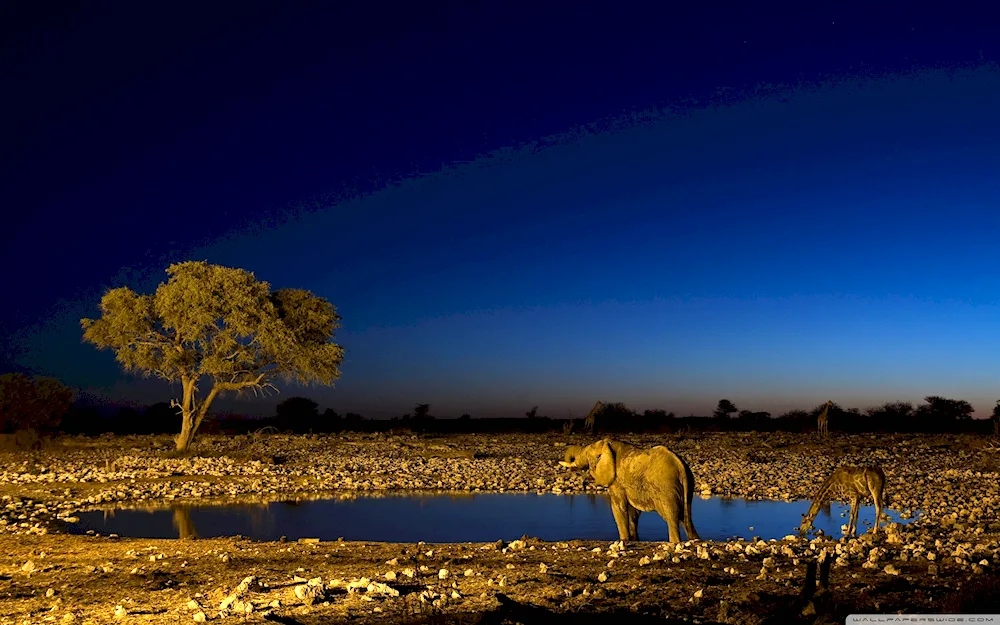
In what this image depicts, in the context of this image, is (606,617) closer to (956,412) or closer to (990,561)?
(990,561)

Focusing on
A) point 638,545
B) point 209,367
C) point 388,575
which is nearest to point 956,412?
point 209,367

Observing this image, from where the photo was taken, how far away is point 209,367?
1286 inches

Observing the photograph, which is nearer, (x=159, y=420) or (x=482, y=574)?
(x=482, y=574)

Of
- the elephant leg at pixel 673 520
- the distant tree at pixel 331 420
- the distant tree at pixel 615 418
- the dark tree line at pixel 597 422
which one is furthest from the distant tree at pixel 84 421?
the elephant leg at pixel 673 520

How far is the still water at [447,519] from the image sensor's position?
586 inches

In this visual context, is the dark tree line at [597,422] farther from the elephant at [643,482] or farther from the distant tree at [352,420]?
the elephant at [643,482]

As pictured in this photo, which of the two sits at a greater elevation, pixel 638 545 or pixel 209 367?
pixel 209 367

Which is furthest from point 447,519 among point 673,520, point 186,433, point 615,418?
point 615,418

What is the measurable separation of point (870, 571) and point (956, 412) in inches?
2741

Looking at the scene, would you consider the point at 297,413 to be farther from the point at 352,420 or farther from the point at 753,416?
the point at 753,416

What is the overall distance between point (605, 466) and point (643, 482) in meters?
1.05

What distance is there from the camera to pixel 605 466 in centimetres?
1352

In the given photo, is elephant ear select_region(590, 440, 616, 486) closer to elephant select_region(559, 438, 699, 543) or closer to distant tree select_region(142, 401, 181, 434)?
elephant select_region(559, 438, 699, 543)

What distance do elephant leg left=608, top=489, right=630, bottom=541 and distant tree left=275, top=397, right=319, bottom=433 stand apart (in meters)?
62.4
